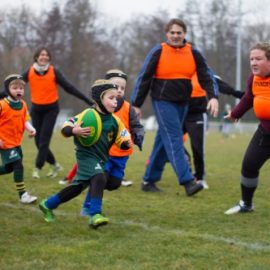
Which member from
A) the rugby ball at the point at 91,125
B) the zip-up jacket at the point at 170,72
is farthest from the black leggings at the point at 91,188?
the zip-up jacket at the point at 170,72

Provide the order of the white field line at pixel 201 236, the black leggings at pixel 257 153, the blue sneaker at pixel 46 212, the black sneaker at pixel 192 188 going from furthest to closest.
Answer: the black sneaker at pixel 192 188 → the black leggings at pixel 257 153 → the blue sneaker at pixel 46 212 → the white field line at pixel 201 236

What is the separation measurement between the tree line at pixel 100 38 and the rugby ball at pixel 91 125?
39507mm

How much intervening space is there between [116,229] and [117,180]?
0.78 metres

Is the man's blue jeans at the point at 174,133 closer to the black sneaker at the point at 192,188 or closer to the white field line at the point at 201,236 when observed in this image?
the black sneaker at the point at 192,188

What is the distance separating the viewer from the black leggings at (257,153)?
234 inches

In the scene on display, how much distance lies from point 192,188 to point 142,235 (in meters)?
2.29

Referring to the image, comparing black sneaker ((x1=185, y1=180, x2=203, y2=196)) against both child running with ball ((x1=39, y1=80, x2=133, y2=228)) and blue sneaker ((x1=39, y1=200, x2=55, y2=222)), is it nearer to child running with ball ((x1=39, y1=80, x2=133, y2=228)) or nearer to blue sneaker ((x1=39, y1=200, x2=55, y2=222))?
child running with ball ((x1=39, y1=80, x2=133, y2=228))

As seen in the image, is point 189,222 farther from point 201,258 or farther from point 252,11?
point 252,11

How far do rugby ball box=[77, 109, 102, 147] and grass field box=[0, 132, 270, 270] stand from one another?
81cm

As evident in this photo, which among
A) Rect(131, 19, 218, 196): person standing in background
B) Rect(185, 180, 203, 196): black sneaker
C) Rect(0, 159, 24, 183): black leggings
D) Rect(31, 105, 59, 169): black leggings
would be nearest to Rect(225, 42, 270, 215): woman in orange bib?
Rect(185, 180, 203, 196): black sneaker

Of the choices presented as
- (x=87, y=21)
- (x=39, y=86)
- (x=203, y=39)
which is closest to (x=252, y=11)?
(x=203, y=39)

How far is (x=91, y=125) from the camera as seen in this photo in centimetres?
533

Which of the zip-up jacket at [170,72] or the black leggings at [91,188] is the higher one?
the zip-up jacket at [170,72]

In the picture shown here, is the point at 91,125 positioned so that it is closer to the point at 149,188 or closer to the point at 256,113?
the point at 256,113
